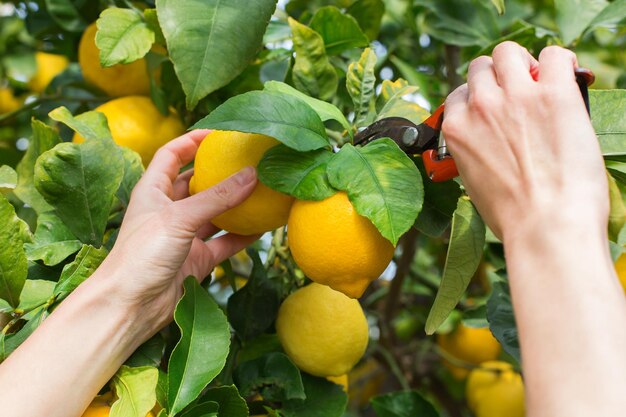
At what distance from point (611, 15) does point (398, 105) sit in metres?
0.45

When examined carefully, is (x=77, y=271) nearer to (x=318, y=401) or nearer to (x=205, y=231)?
(x=205, y=231)

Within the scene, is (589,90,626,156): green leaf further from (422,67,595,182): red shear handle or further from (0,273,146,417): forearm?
(0,273,146,417): forearm

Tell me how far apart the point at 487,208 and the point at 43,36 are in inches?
40.0

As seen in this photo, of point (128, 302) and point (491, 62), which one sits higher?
point (491, 62)

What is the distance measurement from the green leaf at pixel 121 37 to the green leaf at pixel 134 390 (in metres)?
0.41

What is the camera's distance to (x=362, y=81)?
2.91 ft

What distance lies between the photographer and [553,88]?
0.63 metres

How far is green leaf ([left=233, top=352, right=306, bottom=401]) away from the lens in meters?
0.93

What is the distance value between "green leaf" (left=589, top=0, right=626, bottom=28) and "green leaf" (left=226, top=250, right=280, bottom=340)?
677mm

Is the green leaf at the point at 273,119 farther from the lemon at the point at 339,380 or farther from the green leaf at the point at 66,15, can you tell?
the green leaf at the point at 66,15

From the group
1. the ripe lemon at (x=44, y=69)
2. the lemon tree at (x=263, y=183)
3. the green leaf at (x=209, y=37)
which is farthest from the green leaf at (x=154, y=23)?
the ripe lemon at (x=44, y=69)

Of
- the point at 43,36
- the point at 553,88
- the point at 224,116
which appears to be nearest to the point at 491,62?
the point at 553,88

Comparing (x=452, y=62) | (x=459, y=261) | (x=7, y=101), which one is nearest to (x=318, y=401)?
(x=459, y=261)

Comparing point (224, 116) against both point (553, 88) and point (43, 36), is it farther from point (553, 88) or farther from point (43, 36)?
point (43, 36)
